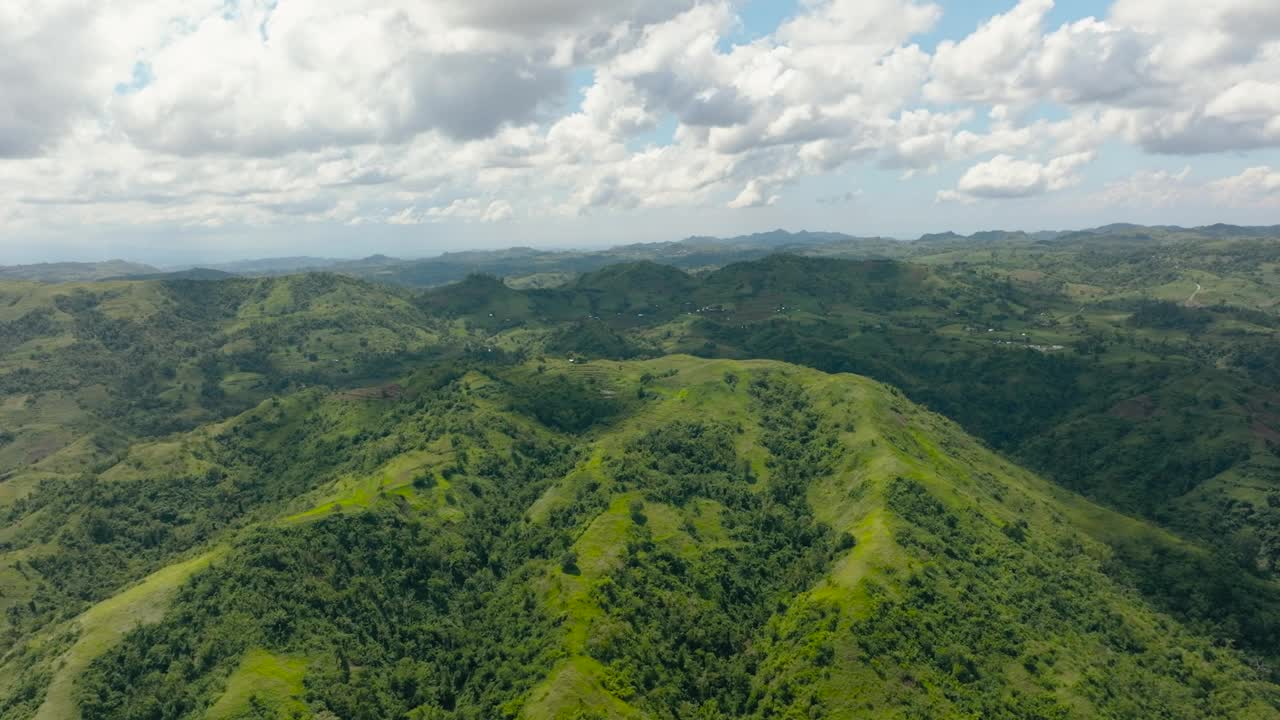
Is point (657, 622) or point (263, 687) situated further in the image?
point (657, 622)

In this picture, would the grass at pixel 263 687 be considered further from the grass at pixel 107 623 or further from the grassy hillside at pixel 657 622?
the grass at pixel 107 623

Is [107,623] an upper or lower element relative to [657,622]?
upper

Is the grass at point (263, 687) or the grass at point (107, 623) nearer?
the grass at point (263, 687)

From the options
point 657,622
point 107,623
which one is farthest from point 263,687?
point 657,622

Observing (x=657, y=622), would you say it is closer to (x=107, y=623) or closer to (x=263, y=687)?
(x=263, y=687)

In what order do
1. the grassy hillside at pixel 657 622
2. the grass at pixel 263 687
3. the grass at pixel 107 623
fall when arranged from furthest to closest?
the grassy hillside at pixel 657 622
the grass at pixel 107 623
the grass at pixel 263 687

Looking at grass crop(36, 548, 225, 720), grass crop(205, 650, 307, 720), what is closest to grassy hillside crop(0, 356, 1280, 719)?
grass crop(205, 650, 307, 720)

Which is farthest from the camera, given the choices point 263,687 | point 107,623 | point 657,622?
point 657,622

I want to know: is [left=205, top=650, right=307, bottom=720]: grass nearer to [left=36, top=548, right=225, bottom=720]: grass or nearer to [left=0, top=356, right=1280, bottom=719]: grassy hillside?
[left=0, top=356, right=1280, bottom=719]: grassy hillside

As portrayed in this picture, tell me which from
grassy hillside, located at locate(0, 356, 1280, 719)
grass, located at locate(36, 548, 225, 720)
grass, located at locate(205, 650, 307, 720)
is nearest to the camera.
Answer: grass, located at locate(205, 650, 307, 720)

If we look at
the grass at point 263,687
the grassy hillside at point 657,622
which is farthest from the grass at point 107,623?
the grass at point 263,687

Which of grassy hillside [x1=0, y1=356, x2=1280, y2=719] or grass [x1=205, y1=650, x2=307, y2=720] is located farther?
grassy hillside [x1=0, y1=356, x2=1280, y2=719]
